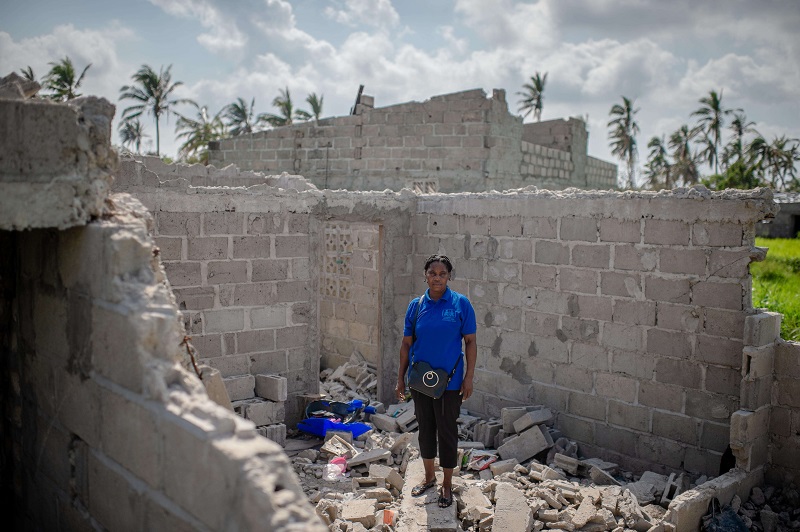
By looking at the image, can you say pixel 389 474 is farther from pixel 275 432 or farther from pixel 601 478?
pixel 601 478

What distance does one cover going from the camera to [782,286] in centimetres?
946

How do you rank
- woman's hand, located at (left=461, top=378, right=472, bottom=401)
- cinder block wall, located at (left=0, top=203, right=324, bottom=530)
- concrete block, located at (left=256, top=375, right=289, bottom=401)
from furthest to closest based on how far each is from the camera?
1. concrete block, located at (left=256, top=375, right=289, bottom=401)
2. woman's hand, located at (left=461, top=378, right=472, bottom=401)
3. cinder block wall, located at (left=0, top=203, right=324, bottom=530)

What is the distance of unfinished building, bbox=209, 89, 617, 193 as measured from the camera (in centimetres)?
1327

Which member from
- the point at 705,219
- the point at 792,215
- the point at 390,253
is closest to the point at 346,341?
the point at 390,253

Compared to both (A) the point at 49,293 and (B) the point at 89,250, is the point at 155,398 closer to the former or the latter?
(B) the point at 89,250

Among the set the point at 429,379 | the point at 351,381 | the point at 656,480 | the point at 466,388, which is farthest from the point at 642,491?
the point at 351,381

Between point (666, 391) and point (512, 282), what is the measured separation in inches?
77.8

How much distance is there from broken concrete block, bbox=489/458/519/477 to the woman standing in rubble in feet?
2.95

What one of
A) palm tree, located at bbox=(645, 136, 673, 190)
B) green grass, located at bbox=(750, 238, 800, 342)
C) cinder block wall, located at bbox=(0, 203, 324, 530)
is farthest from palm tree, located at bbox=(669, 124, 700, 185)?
cinder block wall, located at bbox=(0, 203, 324, 530)

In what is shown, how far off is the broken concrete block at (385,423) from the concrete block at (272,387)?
3.86 feet

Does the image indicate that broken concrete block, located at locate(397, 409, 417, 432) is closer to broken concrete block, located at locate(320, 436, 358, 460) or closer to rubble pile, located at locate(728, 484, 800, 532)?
broken concrete block, located at locate(320, 436, 358, 460)

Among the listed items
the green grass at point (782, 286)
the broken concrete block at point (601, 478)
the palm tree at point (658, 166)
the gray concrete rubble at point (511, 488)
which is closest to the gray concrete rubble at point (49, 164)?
the gray concrete rubble at point (511, 488)

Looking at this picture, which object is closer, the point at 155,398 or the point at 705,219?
the point at 155,398

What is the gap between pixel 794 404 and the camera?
5.46m
